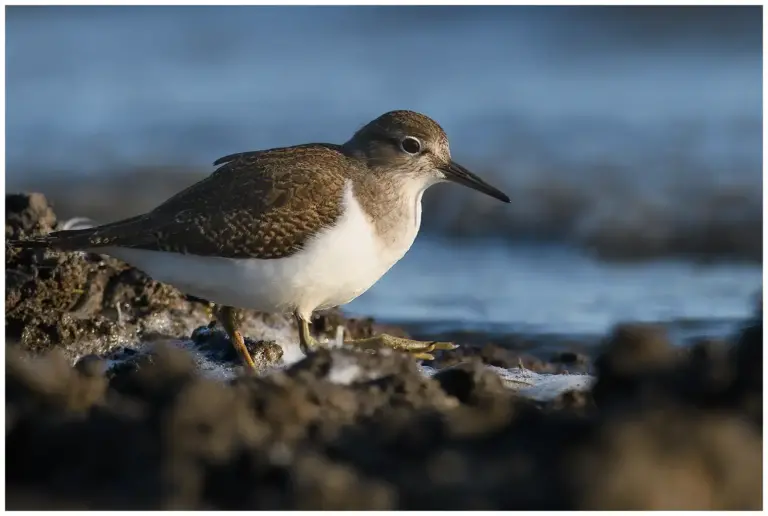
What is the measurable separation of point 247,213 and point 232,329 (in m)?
0.71

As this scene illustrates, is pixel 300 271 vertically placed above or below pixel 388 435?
above

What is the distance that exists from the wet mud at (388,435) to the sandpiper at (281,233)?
1.34 metres

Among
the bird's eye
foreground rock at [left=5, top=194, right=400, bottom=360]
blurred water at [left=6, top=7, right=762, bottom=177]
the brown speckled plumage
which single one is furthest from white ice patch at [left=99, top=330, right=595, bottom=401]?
blurred water at [left=6, top=7, right=762, bottom=177]

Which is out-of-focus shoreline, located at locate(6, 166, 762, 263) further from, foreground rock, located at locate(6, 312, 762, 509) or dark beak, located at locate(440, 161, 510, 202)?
foreground rock, located at locate(6, 312, 762, 509)

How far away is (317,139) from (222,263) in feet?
23.1

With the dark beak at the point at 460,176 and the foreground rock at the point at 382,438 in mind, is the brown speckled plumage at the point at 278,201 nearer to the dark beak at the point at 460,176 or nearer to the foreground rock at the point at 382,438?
the dark beak at the point at 460,176

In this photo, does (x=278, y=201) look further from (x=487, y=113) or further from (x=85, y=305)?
(x=487, y=113)

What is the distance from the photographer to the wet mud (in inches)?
139

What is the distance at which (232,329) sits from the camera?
654cm

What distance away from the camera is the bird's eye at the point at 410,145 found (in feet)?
22.3

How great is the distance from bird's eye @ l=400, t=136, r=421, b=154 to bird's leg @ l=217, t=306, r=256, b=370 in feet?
4.59

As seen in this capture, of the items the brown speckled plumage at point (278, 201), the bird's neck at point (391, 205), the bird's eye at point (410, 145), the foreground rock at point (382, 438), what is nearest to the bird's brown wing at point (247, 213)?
the brown speckled plumage at point (278, 201)

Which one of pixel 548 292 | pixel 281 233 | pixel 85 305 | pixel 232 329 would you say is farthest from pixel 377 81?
pixel 281 233

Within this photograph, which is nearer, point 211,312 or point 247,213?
point 247,213
